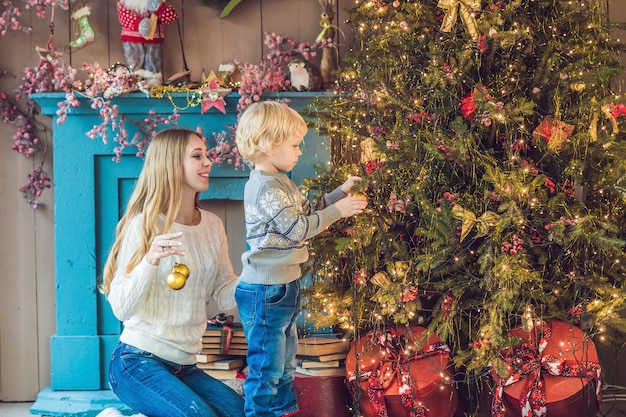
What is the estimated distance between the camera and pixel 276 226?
2.60 metres

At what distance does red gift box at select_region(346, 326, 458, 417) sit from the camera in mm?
2824

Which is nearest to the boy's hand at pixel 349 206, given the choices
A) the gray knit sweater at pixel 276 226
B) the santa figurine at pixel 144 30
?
the gray knit sweater at pixel 276 226

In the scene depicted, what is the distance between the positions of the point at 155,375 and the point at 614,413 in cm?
192

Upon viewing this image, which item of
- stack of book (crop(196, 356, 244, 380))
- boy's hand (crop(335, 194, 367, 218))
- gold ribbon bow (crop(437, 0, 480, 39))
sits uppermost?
gold ribbon bow (crop(437, 0, 480, 39))

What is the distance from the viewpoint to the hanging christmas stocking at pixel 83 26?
332 cm

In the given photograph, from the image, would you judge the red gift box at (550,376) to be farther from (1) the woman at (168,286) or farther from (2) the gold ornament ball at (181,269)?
(2) the gold ornament ball at (181,269)

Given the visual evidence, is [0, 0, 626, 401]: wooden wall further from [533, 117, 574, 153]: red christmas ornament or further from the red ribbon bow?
[533, 117, 574, 153]: red christmas ornament

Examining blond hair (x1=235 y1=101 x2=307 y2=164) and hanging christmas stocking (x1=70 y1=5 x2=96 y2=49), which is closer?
blond hair (x1=235 y1=101 x2=307 y2=164)

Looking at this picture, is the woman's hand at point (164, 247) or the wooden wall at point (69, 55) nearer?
the woman's hand at point (164, 247)

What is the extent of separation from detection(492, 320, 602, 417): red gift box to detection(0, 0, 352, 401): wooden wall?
133 centimetres

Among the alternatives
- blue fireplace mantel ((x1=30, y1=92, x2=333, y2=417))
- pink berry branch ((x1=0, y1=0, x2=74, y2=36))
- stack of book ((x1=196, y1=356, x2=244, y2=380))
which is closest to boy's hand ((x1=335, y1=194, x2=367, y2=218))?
blue fireplace mantel ((x1=30, y1=92, x2=333, y2=417))

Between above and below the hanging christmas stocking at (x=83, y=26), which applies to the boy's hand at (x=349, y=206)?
below

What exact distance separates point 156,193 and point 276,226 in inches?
16.3

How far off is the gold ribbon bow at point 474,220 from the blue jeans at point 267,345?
611 millimetres
